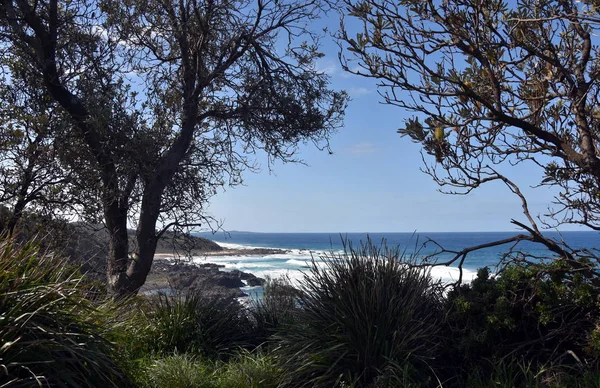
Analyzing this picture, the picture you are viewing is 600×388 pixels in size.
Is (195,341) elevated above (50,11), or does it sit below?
below

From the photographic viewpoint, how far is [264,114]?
9859 millimetres

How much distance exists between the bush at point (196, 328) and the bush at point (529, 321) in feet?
9.91

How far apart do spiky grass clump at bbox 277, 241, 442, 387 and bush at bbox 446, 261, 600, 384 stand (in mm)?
349

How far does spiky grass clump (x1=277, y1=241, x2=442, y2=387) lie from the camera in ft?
19.2

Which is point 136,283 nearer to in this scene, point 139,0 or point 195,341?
point 195,341

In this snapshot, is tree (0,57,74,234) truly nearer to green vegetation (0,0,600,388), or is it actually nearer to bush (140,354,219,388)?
A: green vegetation (0,0,600,388)

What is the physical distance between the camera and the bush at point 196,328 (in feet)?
26.1

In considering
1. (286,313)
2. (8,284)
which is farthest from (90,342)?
(286,313)

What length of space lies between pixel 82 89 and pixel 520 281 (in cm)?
703

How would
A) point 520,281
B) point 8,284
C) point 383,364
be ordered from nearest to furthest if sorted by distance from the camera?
point 8,284
point 383,364
point 520,281

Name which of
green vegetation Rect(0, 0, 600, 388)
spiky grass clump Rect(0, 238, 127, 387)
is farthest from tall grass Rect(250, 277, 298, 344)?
spiky grass clump Rect(0, 238, 127, 387)

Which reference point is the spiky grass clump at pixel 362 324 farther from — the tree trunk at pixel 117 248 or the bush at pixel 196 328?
A: the tree trunk at pixel 117 248

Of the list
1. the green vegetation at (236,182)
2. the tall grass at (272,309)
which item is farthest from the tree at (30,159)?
the tall grass at (272,309)

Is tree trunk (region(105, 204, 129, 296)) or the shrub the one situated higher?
tree trunk (region(105, 204, 129, 296))
